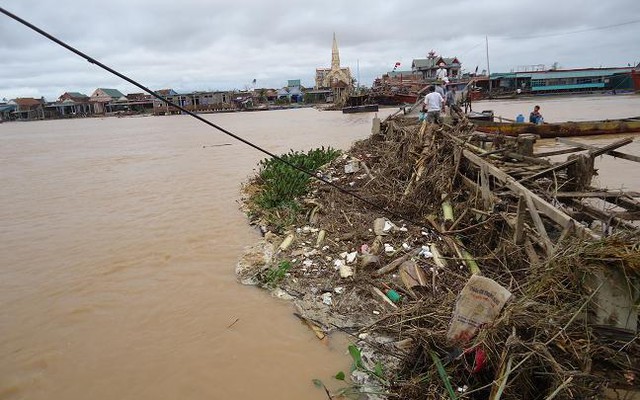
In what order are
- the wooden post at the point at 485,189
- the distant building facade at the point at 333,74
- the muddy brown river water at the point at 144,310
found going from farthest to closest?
the distant building facade at the point at 333,74, the wooden post at the point at 485,189, the muddy brown river water at the point at 144,310

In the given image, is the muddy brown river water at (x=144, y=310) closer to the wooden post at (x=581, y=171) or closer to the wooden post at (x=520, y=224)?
the wooden post at (x=520, y=224)

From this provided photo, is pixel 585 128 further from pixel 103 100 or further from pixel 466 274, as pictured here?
pixel 103 100

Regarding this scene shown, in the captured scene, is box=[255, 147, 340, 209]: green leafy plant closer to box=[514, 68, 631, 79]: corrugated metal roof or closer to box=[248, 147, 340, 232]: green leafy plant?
box=[248, 147, 340, 232]: green leafy plant

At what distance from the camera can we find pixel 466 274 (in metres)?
4.35

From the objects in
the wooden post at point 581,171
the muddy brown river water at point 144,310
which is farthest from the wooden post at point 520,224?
the muddy brown river water at point 144,310

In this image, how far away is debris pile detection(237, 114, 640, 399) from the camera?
2590 mm

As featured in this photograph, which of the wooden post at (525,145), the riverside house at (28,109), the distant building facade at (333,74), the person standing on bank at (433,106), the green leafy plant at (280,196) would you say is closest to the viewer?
the wooden post at (525,145)

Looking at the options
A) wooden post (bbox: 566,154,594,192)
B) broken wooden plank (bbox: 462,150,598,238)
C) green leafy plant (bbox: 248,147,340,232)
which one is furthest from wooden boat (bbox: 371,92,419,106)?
broken wooden plank (bbox: 462,150,598,238)

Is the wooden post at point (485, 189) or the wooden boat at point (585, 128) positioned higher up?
the wooden boat at point (585, 128)

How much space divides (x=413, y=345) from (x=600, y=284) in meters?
1.35

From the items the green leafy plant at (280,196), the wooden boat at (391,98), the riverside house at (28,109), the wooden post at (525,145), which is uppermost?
the riverside house at (28,109)

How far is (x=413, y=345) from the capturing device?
124 inches

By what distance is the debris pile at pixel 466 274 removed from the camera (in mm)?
2590

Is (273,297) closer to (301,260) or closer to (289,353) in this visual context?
(301,260)
